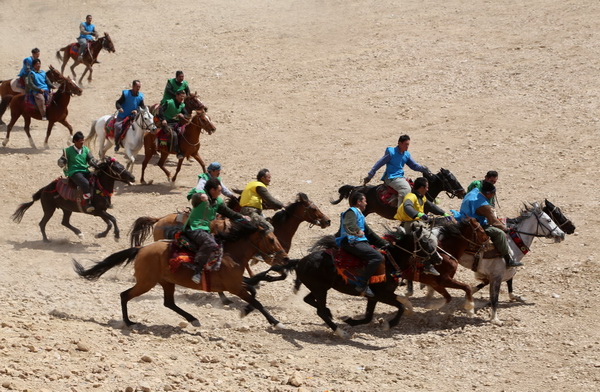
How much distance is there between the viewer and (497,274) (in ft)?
43.0

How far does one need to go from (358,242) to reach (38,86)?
41.8 feet

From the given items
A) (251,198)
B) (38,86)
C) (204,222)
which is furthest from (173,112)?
(204,222)

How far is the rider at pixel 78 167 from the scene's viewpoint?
16.2 m

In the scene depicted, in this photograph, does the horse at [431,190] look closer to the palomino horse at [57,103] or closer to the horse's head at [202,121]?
the horse's head at [202,121]

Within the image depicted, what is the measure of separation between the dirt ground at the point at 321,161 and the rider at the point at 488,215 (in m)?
0.98

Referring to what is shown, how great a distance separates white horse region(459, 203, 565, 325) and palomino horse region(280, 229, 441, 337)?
3.76ft

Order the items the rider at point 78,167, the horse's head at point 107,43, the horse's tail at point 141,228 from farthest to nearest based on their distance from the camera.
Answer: the horse's head at point 107,43 → the rider at point 78,167 → the horse's tail at point 141,228

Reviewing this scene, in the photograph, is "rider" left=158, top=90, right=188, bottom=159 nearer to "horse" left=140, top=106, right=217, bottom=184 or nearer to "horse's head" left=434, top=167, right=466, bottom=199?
"horse" left=140, top=106, right=217, bottom=184

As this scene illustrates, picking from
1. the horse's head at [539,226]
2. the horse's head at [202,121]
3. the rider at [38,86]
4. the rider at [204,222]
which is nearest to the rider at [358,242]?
the rider at [204,222]

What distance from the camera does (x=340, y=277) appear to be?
12086 mm

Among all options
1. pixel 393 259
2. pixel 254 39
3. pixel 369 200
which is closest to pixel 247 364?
pixel 393 259

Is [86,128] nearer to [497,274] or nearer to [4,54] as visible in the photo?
[4,54]

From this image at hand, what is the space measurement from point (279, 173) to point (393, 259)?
8761mm

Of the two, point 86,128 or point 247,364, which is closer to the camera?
point 247,364
